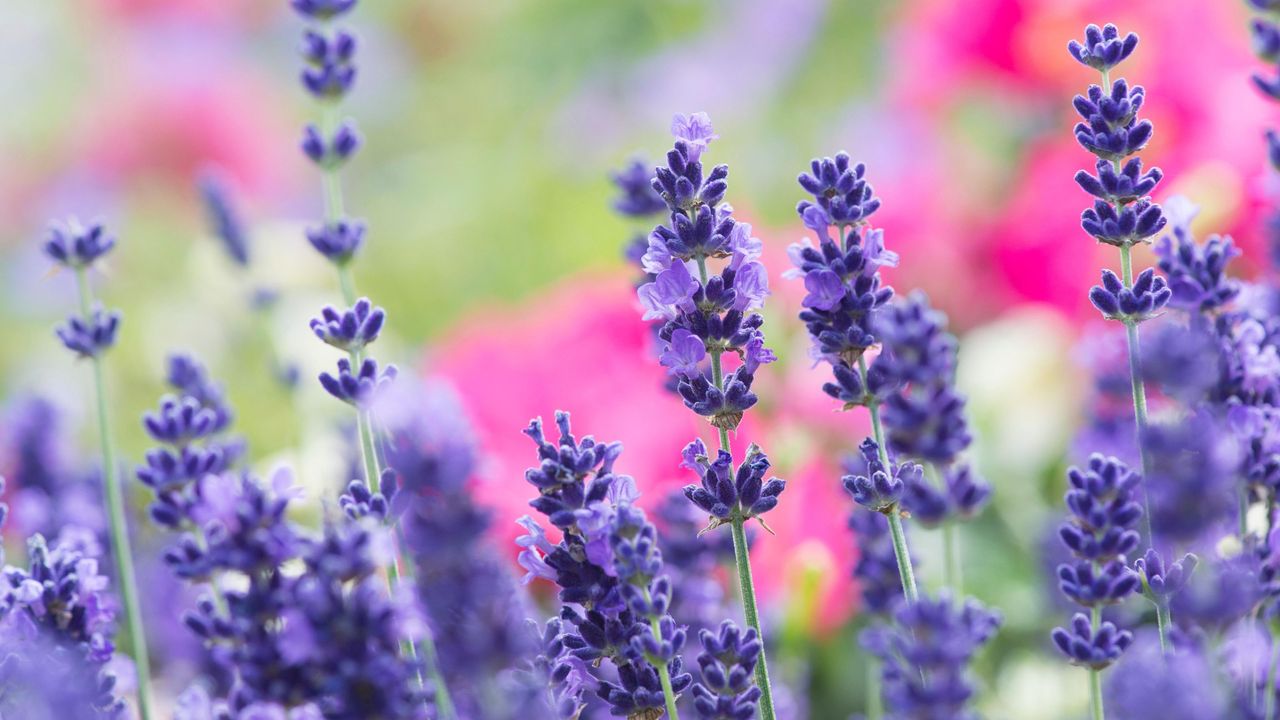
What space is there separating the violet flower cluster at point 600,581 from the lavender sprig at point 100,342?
0.21 metres

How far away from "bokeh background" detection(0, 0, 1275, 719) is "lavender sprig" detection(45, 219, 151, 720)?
0.07m

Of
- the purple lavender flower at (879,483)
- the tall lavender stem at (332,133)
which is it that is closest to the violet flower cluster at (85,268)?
the tall lavender stem at (332,133)

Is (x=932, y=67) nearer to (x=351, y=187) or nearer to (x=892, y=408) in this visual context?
(x=892, y=408)

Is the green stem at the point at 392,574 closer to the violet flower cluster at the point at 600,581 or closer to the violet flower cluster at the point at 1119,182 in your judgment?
the violet flower cluster at the point at 600,581

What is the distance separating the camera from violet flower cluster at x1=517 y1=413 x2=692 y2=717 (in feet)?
1.68

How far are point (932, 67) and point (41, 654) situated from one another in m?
1.51

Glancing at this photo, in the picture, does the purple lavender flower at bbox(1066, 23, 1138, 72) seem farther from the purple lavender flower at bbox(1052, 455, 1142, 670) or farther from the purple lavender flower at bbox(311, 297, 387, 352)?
the purple lavender flower at bbox(311, 297, 387, 352)

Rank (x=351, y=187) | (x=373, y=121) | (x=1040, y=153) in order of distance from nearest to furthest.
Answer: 1. (x=1040, y=153)
2. (x=351, y=187)
3. (x=373, y=121)

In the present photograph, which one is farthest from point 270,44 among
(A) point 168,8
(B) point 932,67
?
(B) point 932,67

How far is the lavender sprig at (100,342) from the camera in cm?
64

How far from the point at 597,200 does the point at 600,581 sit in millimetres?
1931

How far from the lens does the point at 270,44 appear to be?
3531 mm

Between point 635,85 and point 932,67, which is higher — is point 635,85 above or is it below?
above

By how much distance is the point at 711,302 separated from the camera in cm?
55
